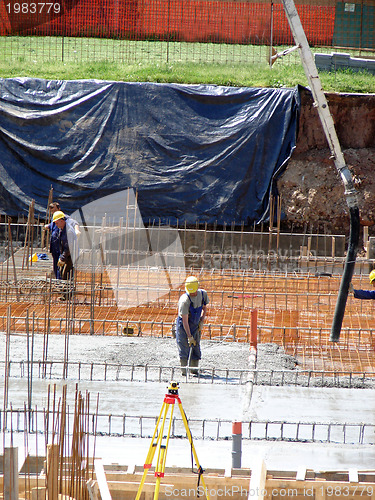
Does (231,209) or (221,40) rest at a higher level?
(221,40)

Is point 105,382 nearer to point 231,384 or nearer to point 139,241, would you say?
point 231,384

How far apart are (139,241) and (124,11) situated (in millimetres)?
8921

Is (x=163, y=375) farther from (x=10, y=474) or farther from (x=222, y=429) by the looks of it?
(x=10, y=474)

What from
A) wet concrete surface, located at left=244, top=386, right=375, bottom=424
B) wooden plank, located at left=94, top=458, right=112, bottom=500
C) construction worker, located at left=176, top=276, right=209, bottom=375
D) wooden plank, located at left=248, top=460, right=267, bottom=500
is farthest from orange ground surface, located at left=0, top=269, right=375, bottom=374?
wooden plank, located at left=248, top=460, right=267, bottom=500

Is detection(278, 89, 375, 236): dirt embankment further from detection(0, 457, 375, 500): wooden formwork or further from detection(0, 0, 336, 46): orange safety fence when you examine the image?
detection(0, 457, 375, 500): wooden formwork

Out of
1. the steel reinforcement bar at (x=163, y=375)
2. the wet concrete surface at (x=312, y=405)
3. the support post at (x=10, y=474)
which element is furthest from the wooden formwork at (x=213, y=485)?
the steel reinforcement bar at (x=163, y=375)

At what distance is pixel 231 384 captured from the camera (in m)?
6.97

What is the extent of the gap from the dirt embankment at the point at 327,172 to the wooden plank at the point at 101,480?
1292 cm

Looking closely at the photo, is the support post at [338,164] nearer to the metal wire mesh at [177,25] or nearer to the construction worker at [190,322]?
the construction worker at [190,322]

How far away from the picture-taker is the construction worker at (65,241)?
1120 cm

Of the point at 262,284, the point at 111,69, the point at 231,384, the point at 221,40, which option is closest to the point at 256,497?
the point at 231,384

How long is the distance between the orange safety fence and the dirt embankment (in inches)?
183

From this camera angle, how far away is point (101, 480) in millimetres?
4414

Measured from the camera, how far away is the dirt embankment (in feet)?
55.8
